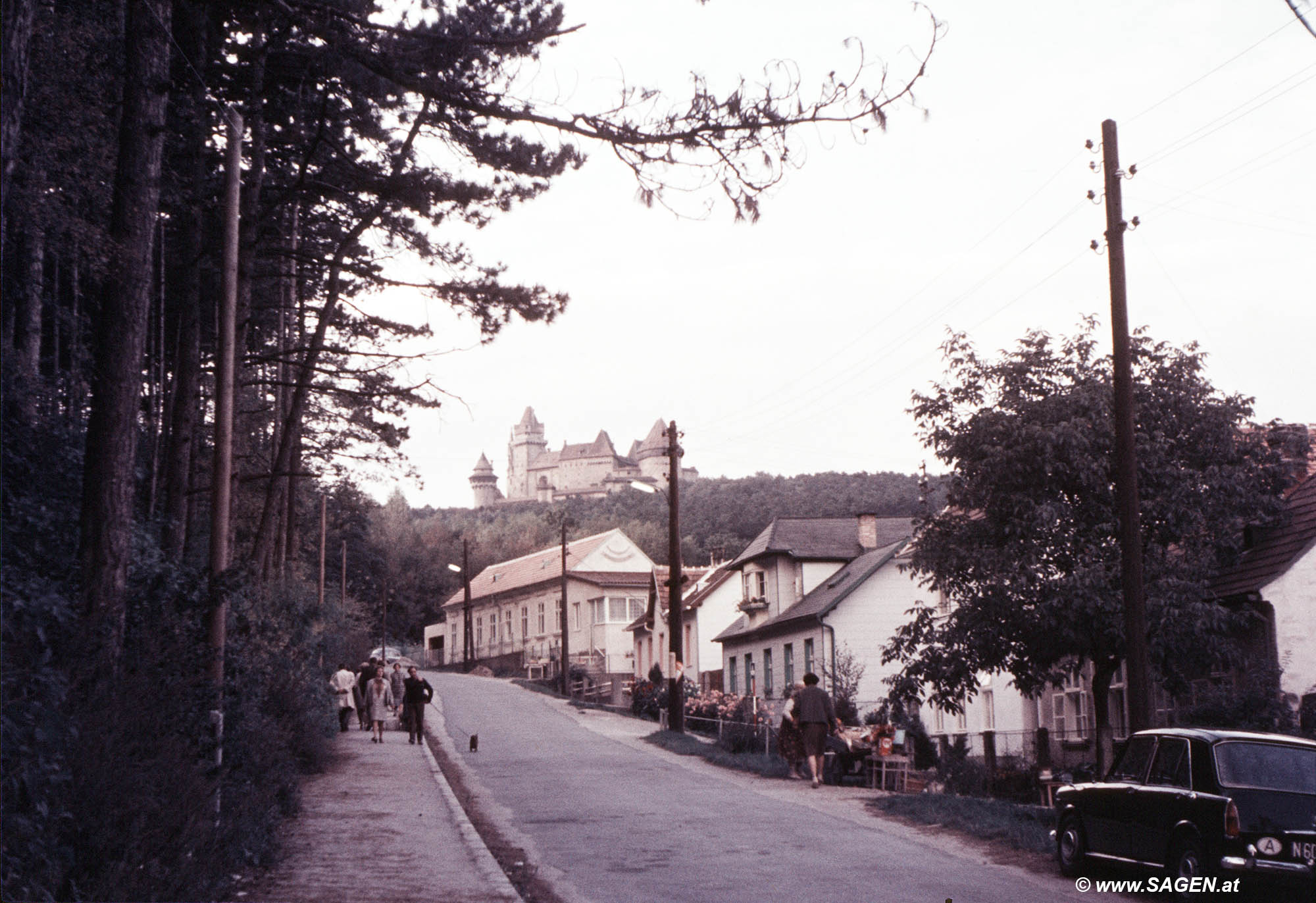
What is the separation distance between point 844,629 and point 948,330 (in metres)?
20.9

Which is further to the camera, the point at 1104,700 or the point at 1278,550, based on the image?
the point at 1278,550

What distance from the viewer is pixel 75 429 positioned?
47.9 ft

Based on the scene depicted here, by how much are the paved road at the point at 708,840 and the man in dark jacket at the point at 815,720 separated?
0.52 meters

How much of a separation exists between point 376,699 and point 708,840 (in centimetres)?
1571

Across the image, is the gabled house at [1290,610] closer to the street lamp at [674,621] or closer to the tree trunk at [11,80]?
the street lamp at [674,621]

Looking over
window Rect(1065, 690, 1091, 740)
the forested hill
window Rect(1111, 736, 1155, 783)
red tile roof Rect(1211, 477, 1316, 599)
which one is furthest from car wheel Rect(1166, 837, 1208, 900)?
the forested hill

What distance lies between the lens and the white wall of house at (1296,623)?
2091 cm

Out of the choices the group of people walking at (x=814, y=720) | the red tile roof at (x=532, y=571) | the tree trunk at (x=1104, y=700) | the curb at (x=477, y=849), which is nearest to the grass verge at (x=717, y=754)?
the group of people walking at (x=814, y=720)

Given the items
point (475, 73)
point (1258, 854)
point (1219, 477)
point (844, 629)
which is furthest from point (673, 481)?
point (1258, 854)

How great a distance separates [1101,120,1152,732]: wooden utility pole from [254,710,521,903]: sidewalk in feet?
25.2

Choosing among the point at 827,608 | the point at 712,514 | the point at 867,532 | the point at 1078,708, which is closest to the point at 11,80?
the point at 1078,708

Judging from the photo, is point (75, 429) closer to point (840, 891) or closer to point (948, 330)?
point (840, 891)

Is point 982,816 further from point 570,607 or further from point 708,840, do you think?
point 570,607

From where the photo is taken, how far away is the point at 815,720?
21.6 metres
